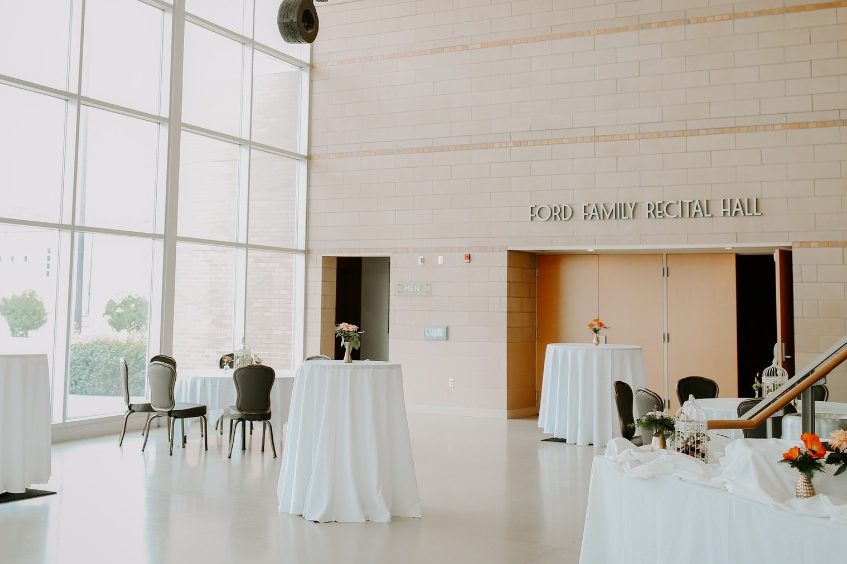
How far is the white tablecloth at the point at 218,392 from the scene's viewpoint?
855 cm

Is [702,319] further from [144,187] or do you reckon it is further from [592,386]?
[144,187]

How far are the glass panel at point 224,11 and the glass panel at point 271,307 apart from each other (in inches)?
132

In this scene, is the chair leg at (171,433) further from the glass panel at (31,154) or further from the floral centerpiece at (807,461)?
the floral centerpiece at (807,461)

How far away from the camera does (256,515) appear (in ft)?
18.3

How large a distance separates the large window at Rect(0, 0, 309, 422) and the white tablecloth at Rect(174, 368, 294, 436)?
5.20 feet

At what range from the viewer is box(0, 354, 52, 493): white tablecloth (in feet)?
19.4

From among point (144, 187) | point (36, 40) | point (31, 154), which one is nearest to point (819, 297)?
point (144, 187)

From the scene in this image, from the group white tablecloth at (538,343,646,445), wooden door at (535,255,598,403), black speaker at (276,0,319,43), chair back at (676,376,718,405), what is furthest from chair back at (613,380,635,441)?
wooden door at (535,255,598,403)

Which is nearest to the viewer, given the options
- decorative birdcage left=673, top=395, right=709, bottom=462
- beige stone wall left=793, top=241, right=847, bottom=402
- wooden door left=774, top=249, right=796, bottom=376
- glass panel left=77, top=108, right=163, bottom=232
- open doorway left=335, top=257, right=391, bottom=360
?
decorative birdcage left=673, top=395, right=709, bottom=462

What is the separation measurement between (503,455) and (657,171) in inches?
184

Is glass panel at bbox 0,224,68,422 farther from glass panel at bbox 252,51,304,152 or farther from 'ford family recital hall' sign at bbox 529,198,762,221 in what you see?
'ford family recital hall' sign at bbox 529,198,762,221

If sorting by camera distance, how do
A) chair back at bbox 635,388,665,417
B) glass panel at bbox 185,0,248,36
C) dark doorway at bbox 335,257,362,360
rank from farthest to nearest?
dark doorway at bbox 335,257,362,360
glass panel at bbox 185,0,248,36
chair back at bbox 635,388,665,417

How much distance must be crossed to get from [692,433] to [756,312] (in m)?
9.88

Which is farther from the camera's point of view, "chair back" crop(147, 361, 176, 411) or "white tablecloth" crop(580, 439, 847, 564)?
"chair back" crop(147, 361, 176, 411)
